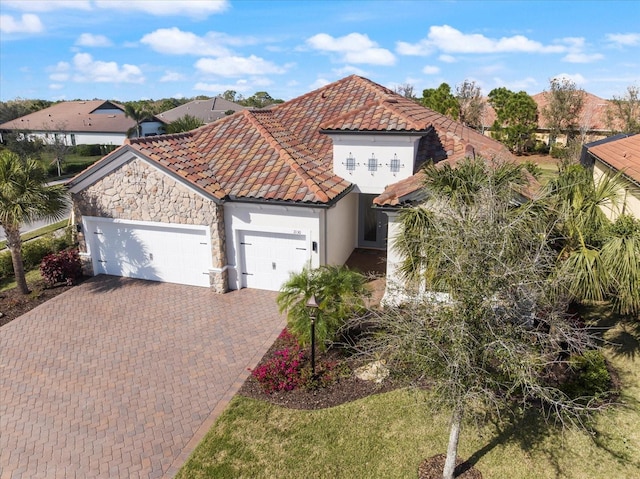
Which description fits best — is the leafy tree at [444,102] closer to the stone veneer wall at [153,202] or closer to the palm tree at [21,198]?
Answer: the stone veneer wall at [153,202]

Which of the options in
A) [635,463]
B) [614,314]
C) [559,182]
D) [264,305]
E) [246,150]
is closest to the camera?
[635,463]

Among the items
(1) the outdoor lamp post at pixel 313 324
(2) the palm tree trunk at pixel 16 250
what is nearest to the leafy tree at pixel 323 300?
(1) the outdoor lamp post at pixel 313 324

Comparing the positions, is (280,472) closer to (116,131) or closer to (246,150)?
(246,150)

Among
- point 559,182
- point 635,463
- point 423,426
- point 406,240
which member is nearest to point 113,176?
point 406,240

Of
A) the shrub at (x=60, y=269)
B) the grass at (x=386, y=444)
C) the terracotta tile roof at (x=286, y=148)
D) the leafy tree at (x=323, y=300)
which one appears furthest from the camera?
the shrub at (x=60, y=269)

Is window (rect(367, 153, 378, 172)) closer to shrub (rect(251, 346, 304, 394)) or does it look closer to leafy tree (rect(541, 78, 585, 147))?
shrub (rect(251, 346, 304, 394))

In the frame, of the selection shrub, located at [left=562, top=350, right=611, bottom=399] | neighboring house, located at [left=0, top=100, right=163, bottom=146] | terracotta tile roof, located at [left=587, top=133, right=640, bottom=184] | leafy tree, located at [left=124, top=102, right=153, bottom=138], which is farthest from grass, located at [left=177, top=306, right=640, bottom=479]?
neighboring house, located at [left=0, top=100, right=163, bottom=146]
